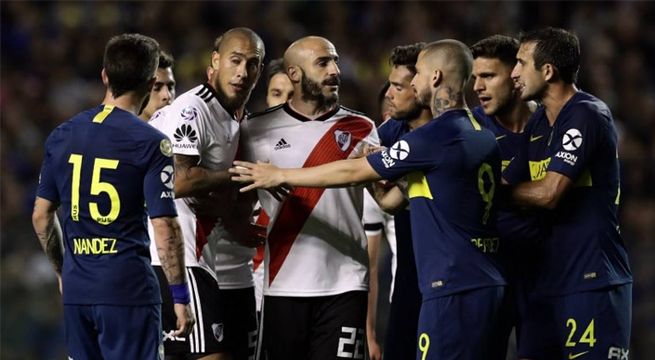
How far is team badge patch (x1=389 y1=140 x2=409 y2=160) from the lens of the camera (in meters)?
6.51

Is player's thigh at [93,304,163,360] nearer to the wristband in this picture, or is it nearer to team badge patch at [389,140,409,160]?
the wristband

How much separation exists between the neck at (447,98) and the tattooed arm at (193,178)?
1.36 meters

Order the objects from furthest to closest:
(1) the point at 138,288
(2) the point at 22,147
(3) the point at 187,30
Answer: (3) the point at 187,30 < (2) the point at 22,147 < (1) the point at 138,288

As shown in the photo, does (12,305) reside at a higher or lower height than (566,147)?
lower

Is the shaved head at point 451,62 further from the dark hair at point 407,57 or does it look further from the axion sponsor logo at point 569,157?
the dark hair at point 407,57

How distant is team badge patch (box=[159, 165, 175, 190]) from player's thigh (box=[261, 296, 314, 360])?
4.05 ft

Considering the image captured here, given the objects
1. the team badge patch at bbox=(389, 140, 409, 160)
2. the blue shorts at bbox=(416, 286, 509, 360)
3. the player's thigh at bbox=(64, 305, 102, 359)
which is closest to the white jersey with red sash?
the team badge patch at bbox=(389, 140, 409, 160)

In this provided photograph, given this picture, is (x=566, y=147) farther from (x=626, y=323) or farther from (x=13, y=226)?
(x=13, y=226)

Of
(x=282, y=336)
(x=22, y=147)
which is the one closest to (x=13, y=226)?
(x=22, y=147)

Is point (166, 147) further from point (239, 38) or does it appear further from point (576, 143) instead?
point (576, 143)

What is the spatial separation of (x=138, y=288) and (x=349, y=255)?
1.48m

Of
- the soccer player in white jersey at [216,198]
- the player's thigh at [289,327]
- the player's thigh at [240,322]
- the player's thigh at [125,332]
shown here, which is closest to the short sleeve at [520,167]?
the player's thigh at [289,327]

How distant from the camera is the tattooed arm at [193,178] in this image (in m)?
6.98

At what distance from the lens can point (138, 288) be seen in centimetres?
633
